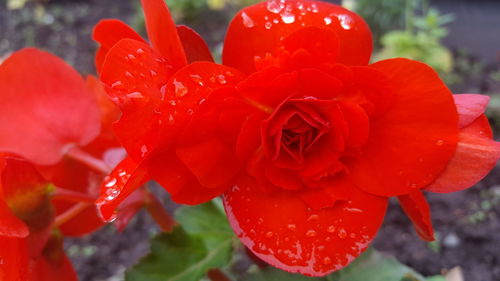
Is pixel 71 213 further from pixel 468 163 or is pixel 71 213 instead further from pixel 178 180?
pixel 468 163

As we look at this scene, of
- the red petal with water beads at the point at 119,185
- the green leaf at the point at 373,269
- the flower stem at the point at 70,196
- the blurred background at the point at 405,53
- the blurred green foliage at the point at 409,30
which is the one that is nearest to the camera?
the red petal with water beads at the point at 119,185

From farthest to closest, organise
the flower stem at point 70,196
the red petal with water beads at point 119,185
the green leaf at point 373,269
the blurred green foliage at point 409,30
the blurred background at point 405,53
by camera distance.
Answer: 1. the blurred green foliage at point 409,30
2. the blurred background at point 405,53
3. the green leaf at point 373,269
4. the flower stem at point 70,196
5. the red petal with water beads at point 119,185

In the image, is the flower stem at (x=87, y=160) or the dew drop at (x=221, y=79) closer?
the dew drop at (x=221, y=79)

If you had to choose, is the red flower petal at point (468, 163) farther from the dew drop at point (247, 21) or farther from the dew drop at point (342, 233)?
the dew drop at point (247, 21)

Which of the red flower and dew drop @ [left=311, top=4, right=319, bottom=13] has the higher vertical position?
dew drop @ [left=311, top=4, right=319, bottom=13]

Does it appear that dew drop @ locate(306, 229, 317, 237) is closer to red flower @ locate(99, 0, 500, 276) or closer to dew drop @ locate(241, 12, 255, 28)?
red flower @ locate(99, 0, 500, 276)

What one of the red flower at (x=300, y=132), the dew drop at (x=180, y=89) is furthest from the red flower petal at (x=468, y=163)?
the dew drop at (x=180, y=89)

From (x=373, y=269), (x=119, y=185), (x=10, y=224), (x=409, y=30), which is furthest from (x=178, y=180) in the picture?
(x=409, y=30)

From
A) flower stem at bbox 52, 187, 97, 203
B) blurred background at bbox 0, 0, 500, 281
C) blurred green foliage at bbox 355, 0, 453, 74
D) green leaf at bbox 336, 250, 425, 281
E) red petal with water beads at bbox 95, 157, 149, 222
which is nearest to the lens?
red petal with water beads at bbox 95, 157, 149, 222

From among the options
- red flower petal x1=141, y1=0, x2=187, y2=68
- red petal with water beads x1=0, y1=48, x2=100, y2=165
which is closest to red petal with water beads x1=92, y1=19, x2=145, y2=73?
red flower petal x1=141, y1=0, x2=187, y2=68
